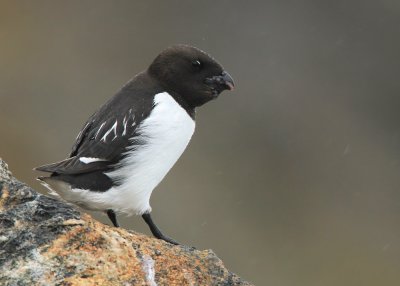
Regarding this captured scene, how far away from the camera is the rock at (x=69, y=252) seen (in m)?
5.03

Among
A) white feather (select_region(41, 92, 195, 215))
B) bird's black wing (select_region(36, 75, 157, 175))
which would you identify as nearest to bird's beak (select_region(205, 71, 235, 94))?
white feather (select_region(41, 92, 195, 215))

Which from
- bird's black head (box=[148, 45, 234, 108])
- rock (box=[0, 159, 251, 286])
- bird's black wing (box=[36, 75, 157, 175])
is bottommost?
rock (box=[0, 159, 251, 286])

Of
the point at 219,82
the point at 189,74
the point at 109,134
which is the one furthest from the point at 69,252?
the point at 219,82

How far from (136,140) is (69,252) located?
6.49 ft

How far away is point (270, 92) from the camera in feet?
84.7

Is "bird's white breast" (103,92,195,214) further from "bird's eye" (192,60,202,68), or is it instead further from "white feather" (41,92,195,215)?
"bird's eye" (192,60,202,68)

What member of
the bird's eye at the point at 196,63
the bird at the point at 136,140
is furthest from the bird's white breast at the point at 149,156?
the bird's eye at the point at 196,63

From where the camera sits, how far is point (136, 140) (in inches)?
277

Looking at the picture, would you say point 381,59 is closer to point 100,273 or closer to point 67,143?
point 67,143

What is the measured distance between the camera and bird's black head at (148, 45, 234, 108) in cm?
752

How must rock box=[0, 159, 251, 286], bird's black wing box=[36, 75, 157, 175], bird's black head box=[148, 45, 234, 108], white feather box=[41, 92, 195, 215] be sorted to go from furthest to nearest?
bird's black head box=[148, 45, 234, 108]
white feather box=[41, 92, 195, 215]
bird's black wing box=[36, 75, 157, 175]
rock box=[0, 159, 251, 286]

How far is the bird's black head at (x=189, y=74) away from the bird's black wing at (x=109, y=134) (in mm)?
248

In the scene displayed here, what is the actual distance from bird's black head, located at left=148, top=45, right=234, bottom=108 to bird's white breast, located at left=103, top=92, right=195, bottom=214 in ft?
0.75

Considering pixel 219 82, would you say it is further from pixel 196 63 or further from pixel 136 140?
pixel 136 140
